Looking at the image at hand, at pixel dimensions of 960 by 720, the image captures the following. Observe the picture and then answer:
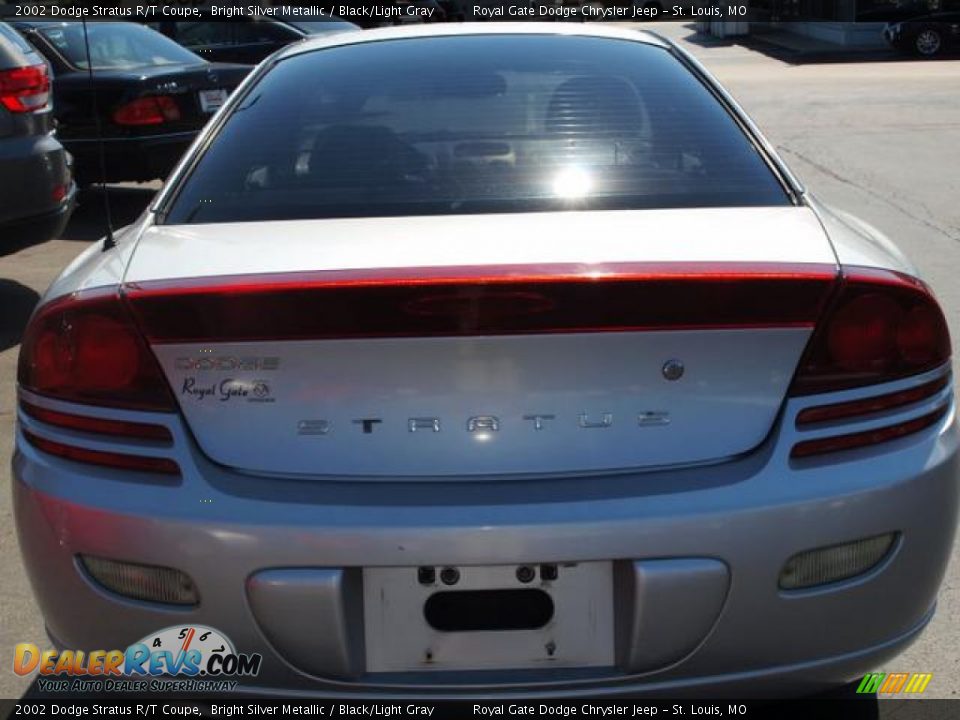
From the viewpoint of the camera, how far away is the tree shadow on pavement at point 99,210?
9.77 metres

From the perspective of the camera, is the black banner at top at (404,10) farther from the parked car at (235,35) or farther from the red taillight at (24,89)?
the red taillight at (24,89)

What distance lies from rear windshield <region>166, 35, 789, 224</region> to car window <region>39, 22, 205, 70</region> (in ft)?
23.0

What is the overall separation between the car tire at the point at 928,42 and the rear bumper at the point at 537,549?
93.2 ft

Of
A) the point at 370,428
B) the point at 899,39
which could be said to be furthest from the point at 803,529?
the point at 899,39

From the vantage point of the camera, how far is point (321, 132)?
3.17 m

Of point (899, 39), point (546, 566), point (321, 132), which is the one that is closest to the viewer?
point (546, 566)

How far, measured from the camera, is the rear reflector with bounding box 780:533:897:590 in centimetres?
229

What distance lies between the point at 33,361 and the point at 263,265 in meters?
0.51

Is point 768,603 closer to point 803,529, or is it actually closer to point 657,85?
point 803,529

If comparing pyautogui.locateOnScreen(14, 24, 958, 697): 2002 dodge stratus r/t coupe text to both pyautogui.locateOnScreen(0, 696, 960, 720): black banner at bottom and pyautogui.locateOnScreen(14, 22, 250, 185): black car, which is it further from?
pyautogui.locateOnScreen(14, 22, 250, 185): black car

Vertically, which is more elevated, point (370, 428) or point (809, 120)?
point (370, 428)

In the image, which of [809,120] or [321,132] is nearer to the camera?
[321,132]

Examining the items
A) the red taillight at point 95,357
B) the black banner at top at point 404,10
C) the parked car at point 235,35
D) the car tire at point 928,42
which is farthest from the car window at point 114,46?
the car tire at point 928,42

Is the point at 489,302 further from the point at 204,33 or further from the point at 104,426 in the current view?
the point at 204,33
